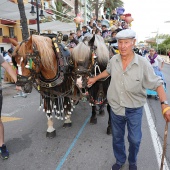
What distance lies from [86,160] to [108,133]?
36.5 inches

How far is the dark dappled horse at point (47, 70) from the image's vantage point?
8.11ft

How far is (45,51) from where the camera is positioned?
2588 millimetres

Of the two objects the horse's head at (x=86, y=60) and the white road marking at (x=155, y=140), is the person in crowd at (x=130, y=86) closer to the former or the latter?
the horse's head at (x=86, y=60)

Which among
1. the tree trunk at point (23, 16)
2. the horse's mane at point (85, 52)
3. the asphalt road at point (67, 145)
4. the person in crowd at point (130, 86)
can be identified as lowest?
the asphalt road at point (67, 145)

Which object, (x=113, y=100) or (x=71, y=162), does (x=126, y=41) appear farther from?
(x=71, y=162)

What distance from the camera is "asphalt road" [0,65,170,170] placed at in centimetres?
272

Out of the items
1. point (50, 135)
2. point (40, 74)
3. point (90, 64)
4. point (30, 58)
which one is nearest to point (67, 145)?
point (50, 135)

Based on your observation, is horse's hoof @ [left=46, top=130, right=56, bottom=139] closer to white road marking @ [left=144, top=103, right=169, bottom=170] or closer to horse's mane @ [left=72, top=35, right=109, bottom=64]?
horse's mane @ [left=72, top=35, right=109, bottom=64]

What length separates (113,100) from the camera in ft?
7.36

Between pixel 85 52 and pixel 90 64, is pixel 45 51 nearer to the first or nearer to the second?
pixel 85 52

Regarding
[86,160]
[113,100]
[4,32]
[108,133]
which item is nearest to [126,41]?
[113,100]

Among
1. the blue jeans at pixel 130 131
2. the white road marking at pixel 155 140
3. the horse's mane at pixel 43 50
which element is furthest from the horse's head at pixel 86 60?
the white road marking at pixel 155 140

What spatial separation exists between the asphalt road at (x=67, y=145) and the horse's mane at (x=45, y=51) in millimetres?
1477

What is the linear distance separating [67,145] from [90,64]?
5.26 feet
